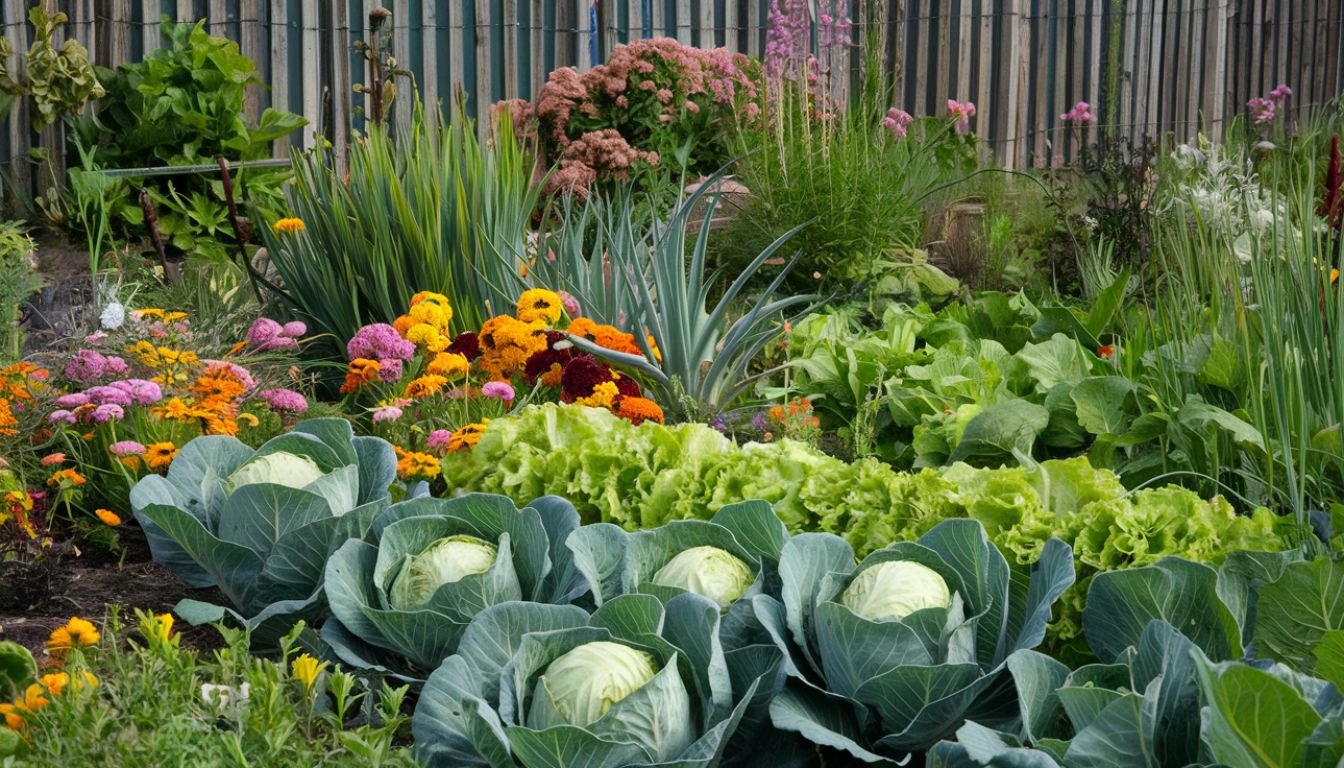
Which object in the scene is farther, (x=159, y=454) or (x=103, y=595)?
(x=159, y=454)

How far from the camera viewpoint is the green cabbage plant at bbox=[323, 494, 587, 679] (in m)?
2.19

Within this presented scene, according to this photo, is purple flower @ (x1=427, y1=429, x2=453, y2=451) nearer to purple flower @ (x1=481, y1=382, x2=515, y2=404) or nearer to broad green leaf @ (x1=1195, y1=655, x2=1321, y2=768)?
purple flower @ (x1=481, y1=382, x2=515, y2=404)

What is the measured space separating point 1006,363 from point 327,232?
8.59 ft

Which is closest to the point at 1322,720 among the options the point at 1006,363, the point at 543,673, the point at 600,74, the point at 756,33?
the point at 543,673

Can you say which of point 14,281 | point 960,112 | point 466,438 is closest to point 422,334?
point 466,438

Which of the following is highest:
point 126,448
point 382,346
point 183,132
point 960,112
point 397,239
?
point 960,112

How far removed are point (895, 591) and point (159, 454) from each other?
1785mm

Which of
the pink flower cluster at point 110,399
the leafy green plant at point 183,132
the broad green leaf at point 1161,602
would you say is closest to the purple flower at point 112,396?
the pink flower cluster at point 110,399

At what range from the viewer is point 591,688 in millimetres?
1854

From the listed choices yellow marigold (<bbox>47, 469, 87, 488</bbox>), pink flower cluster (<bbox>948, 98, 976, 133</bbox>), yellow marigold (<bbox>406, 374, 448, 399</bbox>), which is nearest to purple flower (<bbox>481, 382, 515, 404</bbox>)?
yellow marigold (<bbox>406, 374, 448, 399</bbox>)

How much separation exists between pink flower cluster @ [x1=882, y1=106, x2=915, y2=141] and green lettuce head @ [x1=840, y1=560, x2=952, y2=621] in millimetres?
5001

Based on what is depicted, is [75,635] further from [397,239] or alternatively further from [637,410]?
[397,239]

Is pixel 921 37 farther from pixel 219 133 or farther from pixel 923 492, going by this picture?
pixel 923 492

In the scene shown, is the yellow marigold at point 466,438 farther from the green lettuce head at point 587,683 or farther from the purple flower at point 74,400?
the green lettuce head at point 587,683
